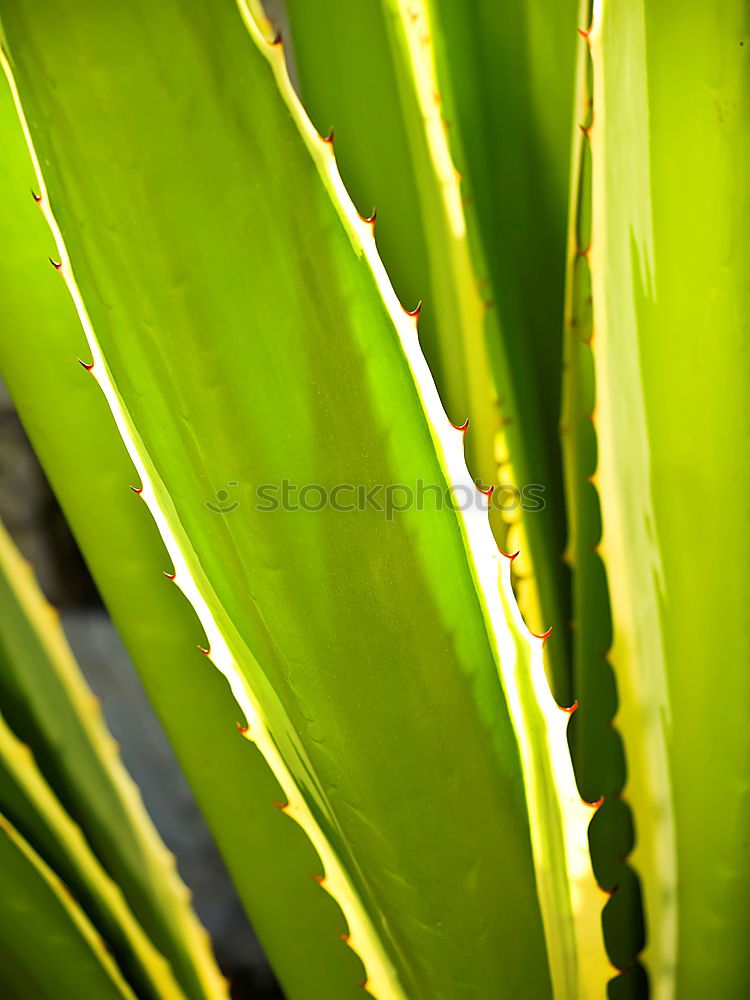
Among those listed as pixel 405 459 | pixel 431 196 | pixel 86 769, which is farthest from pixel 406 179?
pixel 86 769

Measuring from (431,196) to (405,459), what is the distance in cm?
16

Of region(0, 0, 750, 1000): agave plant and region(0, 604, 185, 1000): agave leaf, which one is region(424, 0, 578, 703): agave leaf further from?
region(0, 604, 185, 1000): agave leaf

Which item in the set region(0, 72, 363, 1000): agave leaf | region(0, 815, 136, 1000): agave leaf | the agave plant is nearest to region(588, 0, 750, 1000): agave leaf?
the agave plant

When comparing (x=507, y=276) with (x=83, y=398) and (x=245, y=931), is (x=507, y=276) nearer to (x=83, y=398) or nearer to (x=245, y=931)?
(x=83, y=398)

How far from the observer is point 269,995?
0.71 m

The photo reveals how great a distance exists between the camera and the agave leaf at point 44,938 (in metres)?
0.39

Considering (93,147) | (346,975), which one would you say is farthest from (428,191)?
(346,975)

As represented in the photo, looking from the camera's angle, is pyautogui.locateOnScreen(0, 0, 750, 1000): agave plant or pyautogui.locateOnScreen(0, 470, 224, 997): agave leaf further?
pyautogui.locateOnScreen(0, 470, 224, 997): agave leaf

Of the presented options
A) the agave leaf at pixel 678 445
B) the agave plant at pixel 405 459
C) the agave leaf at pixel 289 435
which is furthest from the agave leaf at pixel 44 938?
the agave leaf at pixel 678 445

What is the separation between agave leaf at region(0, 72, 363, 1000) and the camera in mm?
381

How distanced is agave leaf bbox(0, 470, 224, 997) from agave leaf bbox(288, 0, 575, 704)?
8.8 inches

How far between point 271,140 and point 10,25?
0.30 feet

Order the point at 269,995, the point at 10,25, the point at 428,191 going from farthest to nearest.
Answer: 1. the point at 269,995
2. the point at 428,191
3. the point at 10,25

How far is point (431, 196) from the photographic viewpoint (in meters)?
0.40
